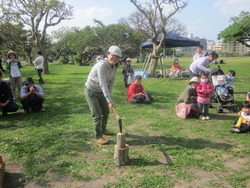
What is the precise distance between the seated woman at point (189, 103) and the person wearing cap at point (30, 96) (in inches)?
159

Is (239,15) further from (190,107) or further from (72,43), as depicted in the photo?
(190,107)

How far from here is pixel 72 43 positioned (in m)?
40.3

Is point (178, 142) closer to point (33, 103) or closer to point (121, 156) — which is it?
point (121, 156)

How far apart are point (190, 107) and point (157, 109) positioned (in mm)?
1302

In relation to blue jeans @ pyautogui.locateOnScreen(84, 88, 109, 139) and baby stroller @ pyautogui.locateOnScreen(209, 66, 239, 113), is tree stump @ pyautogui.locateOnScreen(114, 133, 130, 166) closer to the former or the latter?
blue jeans @ pyautogui.locateOnScreen(84, 88, 109, 139)

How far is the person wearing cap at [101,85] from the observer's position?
3.62m

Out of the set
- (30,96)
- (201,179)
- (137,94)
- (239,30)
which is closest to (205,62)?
(137,94)

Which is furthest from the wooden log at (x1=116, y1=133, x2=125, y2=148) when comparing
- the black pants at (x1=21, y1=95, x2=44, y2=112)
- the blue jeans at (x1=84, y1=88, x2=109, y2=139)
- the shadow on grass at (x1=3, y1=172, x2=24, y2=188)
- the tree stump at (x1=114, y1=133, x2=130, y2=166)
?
the black pants at (x1=21, y1=95, x2=44, y2=112)

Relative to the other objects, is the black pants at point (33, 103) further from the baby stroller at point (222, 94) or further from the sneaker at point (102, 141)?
the baby stroller at point (222, 94)

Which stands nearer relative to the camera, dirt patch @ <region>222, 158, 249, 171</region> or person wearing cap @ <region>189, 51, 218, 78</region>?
dirt patch @ <region>222, 158, 249, 171</region>

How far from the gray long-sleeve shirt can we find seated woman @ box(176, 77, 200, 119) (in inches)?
103

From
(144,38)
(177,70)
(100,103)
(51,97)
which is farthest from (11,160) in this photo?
(144,38)

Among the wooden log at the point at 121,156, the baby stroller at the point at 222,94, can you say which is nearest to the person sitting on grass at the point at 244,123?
the baby stroller at the point at 222,94

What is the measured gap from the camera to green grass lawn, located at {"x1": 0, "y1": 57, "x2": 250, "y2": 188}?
300 cm
